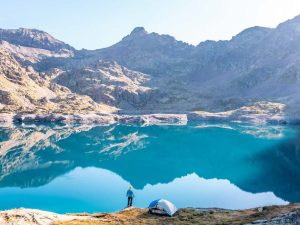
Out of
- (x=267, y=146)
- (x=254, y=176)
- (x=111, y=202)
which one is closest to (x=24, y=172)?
(x=111, y=202)

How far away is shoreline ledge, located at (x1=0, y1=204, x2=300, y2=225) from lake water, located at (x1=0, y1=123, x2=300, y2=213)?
55.2ft

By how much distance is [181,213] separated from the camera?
132 ft

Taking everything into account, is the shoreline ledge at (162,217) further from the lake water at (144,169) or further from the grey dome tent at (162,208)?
the lake water at (144,169)

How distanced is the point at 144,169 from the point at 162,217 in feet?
182

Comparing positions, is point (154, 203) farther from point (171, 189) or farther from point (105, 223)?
point (171, 189)

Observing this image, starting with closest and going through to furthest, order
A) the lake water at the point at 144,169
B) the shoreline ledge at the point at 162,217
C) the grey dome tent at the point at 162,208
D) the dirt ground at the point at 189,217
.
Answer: the shoreline ledge at the point at 162,217
the dirt ground at the point at 189,217
the grey dome tent at the point at 162,208
the lake water at the point at 144,169

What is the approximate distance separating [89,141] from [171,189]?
8257cm

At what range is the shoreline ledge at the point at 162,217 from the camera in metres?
30.1

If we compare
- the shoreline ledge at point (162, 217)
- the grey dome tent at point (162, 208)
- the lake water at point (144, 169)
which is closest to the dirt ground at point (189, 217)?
the shoreline ledge at point (162, 217)

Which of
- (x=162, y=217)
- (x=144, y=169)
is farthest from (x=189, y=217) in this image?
(x=144, y=169)

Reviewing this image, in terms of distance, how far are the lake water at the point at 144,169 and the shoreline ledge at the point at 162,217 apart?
1682cm

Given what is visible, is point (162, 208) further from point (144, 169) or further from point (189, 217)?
point (144, 169)

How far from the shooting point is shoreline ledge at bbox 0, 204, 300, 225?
3013 cm

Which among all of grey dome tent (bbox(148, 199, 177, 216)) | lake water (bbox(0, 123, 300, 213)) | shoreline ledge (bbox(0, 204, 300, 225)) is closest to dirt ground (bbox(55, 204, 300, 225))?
shoreline ledge (bbox(0, 204, 300, 225))
